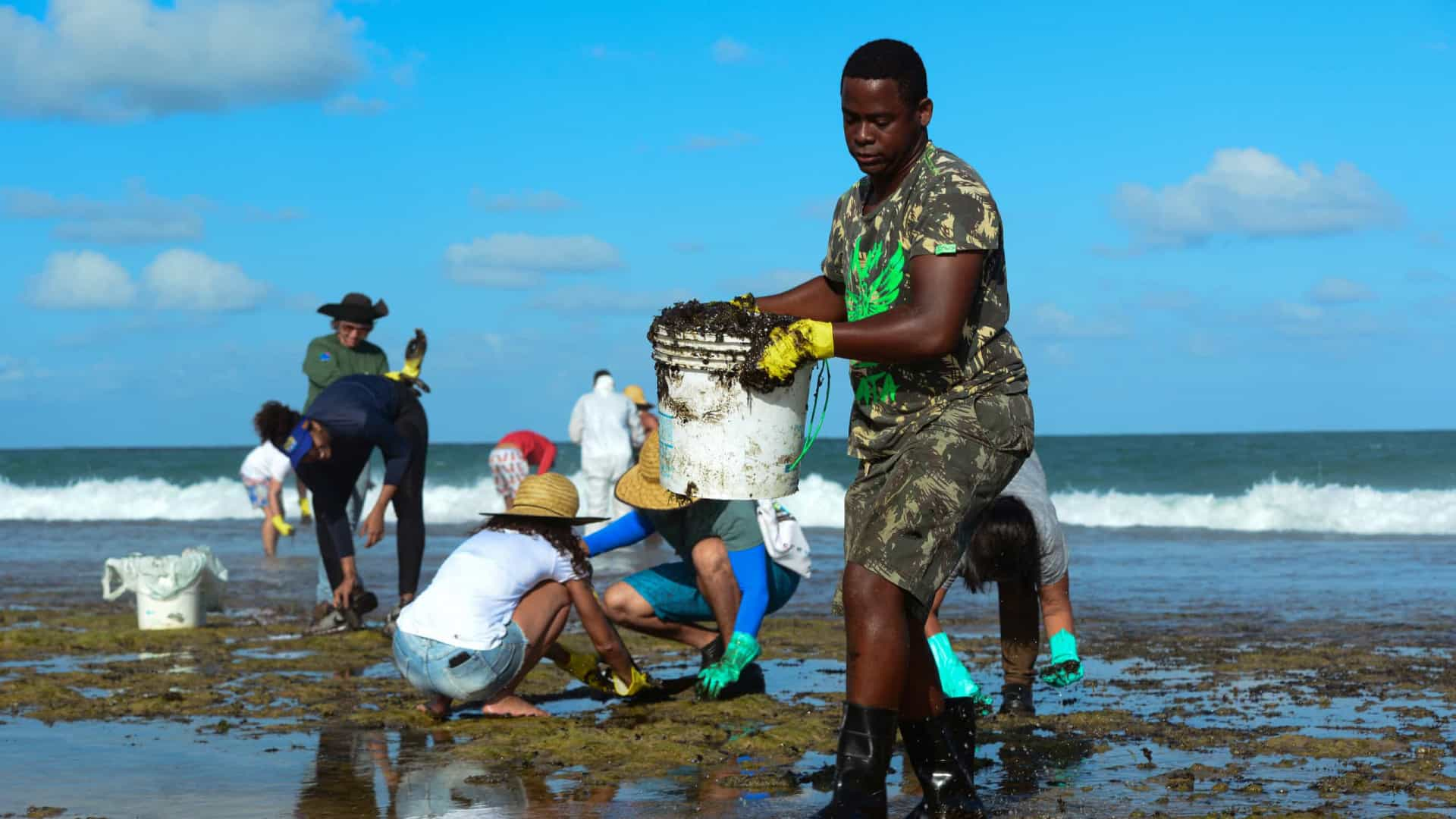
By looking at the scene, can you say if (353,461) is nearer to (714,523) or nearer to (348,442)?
(348,442)

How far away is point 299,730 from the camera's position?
18.4 ft

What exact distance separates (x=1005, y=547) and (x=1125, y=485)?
112ft

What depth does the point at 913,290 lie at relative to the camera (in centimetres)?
342

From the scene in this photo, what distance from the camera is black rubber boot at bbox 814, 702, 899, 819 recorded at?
3.54 m

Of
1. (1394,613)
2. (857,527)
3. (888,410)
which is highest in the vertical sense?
(888,410)

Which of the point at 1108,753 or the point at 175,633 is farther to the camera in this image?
the point at 175,633

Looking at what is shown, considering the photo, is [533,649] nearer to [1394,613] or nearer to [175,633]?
[175,633]

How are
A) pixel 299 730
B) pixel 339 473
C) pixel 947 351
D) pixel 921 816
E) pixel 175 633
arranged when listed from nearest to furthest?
pixel 947 351 < pixel 921 816 < pixel 299 730 < pixel 339 473 < pixel 175 633

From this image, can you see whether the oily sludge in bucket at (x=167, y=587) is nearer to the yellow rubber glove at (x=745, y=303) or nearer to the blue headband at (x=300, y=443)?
the blue headband at (x=300, y=443)

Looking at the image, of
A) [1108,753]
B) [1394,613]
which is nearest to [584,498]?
[1394,613]

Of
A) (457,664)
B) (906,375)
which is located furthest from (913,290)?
(457,664)

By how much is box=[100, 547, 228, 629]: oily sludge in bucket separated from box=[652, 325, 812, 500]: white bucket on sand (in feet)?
19.7

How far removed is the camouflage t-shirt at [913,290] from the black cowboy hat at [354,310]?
18.8 ft

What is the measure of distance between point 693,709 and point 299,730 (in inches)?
62.7
